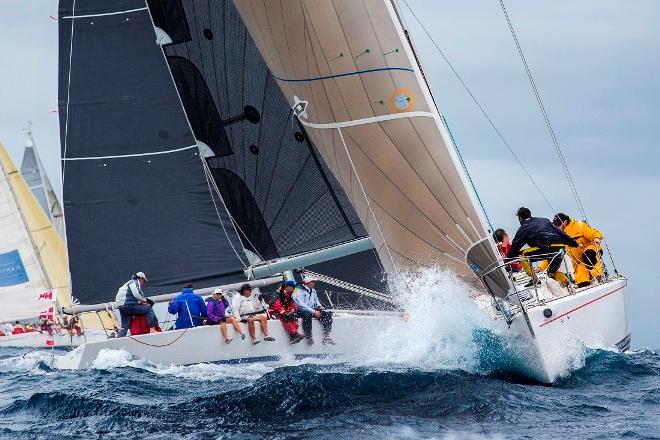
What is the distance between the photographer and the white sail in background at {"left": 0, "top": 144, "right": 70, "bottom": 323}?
33.2m

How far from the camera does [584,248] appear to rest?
13.5m

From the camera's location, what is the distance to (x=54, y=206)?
35.0 metres

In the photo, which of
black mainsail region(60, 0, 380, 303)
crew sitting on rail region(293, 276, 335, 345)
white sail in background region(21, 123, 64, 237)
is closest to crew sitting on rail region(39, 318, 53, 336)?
white sail in background region(21, 123, 64, 237)

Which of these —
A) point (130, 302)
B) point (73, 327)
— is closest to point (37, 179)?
point (73, 327)

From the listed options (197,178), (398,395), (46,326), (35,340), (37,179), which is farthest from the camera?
(37,179)

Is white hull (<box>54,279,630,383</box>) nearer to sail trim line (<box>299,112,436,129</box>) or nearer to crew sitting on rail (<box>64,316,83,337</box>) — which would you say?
sail trim line (<box>299,112,436,129</box>)

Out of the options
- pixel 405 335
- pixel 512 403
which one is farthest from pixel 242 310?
pixel 512 403

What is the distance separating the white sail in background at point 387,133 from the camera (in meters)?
10.4

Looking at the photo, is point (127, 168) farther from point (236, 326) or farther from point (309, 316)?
point (309, 316)

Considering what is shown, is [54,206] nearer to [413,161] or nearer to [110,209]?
[110,209]

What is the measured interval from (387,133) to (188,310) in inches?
188

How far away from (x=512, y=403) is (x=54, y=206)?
1113 inches

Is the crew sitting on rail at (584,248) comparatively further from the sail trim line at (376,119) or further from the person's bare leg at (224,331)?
the person's bare leg at (224,331)

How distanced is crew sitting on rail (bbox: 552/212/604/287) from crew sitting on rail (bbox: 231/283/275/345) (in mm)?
4087
